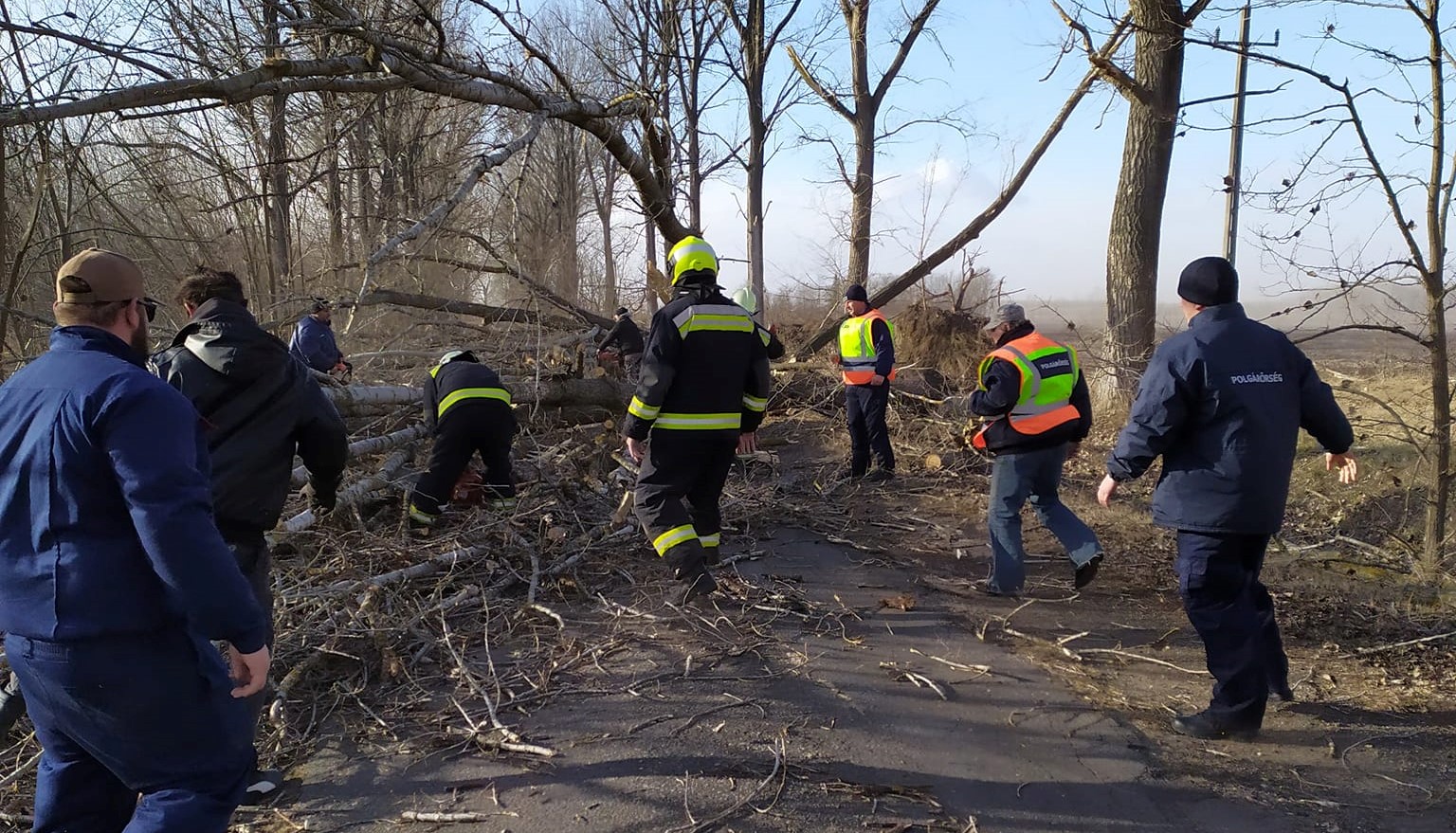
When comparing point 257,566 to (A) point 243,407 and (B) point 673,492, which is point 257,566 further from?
(B) point 673,492

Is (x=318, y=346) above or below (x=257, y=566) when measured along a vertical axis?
above

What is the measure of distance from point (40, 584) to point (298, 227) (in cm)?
892

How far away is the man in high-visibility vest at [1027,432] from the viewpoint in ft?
14.7

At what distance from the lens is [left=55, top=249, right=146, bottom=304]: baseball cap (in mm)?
2016

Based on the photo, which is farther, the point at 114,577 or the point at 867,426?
the point at 867,426

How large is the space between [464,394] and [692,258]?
6.48 ft

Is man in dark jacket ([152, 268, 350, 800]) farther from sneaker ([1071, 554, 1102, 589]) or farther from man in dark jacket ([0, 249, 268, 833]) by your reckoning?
sneaker ([1071, 554, 1102, 589])

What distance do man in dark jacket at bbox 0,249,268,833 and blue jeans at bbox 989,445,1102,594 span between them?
147 inches

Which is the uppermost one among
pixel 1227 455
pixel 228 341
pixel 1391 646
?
pixel 228 341

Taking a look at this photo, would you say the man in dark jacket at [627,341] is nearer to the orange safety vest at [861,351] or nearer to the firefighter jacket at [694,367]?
the orange safety vest at [861,351]

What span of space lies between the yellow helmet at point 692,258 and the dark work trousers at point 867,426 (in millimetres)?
3469

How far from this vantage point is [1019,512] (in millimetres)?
4590

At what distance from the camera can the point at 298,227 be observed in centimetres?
966

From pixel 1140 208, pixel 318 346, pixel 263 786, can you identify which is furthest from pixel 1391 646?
pixel 318 346
